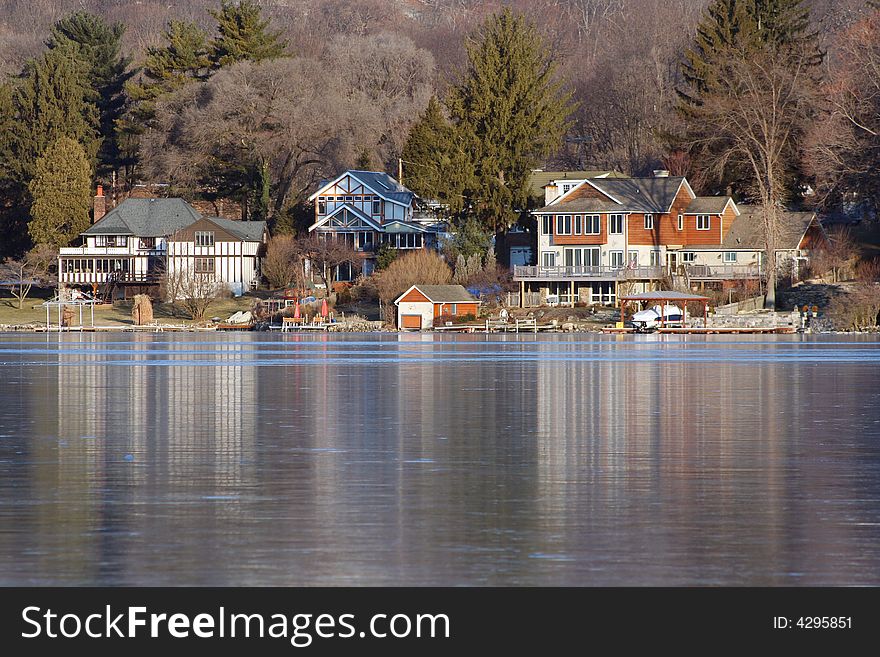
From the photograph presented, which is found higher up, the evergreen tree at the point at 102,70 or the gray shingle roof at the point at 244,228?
the evergreen tree at the point at 102,70

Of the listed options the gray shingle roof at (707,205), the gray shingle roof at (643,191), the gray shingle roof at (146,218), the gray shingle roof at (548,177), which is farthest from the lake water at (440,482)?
the gray shingle roof at (146,218)

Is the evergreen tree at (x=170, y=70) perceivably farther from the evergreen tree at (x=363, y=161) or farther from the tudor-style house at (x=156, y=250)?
the evergreen tree at (x=363, y=161)

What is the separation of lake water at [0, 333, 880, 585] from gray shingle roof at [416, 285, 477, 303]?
49652 mm

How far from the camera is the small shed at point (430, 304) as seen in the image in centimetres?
8219

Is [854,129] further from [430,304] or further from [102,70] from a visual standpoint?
[102,70]

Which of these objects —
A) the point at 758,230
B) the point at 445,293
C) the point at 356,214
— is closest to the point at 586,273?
the point at 445,293

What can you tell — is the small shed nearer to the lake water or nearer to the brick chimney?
the brick chimney

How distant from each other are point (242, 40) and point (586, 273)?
37259mm

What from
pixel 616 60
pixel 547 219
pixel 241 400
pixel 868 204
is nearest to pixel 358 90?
pixel 616 60

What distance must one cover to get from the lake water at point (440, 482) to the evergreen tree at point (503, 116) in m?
58.1

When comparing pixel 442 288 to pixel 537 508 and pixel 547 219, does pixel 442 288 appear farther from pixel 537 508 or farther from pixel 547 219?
pixel 537 508

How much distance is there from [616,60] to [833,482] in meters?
118
